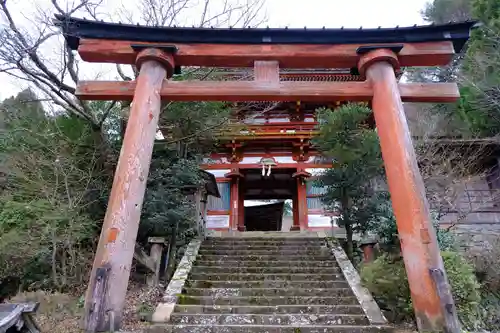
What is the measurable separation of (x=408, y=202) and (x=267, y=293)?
3321mm

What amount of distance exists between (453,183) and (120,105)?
9446 mm

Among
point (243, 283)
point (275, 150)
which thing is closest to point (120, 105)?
point (243, 283)

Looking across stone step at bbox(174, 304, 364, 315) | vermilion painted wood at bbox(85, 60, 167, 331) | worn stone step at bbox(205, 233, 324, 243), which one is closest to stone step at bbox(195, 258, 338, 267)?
worn stone step at bbox(205, 233, 324, 243)

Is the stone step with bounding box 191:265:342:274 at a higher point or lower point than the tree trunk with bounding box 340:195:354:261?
lower

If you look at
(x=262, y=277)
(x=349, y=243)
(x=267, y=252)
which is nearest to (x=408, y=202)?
(x=262, y=277)

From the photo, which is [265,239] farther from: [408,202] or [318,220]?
[408,202]

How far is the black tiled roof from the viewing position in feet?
15.7

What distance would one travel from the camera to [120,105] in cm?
848

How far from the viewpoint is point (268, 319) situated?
193 inches

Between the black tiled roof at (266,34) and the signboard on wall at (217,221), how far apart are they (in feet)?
27.0

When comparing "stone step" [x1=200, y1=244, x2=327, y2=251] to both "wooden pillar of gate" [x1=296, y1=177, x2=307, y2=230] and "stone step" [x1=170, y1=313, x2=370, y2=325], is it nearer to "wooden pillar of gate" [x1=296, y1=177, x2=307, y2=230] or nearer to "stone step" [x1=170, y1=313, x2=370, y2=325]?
"wooden pillar of gate" [x1=296, y1=177, x2=307, y2=230]

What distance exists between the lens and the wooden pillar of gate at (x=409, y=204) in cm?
326

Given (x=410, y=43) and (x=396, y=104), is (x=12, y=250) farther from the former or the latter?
(x=410, y=43)

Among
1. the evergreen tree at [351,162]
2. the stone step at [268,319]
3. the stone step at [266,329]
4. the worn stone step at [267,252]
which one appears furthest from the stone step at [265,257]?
the stone step at [266,329]
